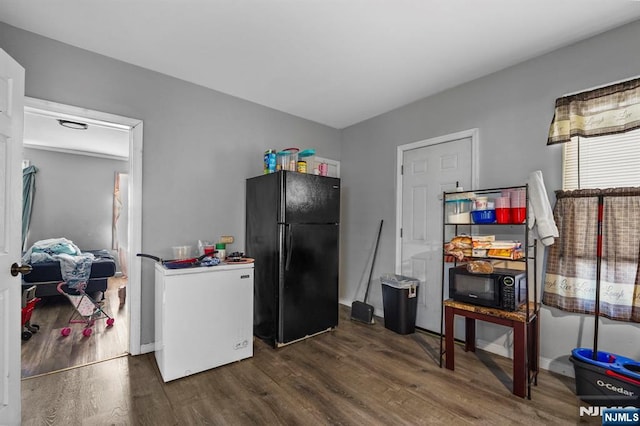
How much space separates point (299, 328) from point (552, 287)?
7.50ft

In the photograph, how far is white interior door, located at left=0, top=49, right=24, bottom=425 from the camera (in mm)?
1603

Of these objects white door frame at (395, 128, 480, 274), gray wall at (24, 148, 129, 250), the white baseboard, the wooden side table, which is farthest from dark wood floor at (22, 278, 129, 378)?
white door frame at (395, 128, 480, 274)

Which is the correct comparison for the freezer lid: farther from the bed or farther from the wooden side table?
the bed

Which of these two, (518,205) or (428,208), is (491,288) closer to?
(518,205)

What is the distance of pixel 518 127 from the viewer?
8.70ft

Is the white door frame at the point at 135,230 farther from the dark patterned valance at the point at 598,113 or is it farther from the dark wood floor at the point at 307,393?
the dark patterned valance at the point at 598,113

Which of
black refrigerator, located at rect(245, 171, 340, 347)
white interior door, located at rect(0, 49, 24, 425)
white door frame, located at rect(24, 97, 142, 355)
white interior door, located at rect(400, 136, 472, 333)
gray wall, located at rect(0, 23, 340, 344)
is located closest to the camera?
white interior door, located at rect(0, 49, 24, 425)

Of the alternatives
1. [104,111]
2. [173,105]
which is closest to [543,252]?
[173,105]

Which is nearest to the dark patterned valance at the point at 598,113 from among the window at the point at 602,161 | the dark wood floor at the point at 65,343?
the window at the point at 602,161

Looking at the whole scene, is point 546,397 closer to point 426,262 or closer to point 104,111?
point 426,262

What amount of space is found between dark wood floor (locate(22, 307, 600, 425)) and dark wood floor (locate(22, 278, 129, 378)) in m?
0.18

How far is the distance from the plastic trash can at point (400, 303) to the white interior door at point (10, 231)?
3053 millimetres

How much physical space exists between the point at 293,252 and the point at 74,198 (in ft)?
18.0

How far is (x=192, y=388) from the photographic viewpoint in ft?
7.13
